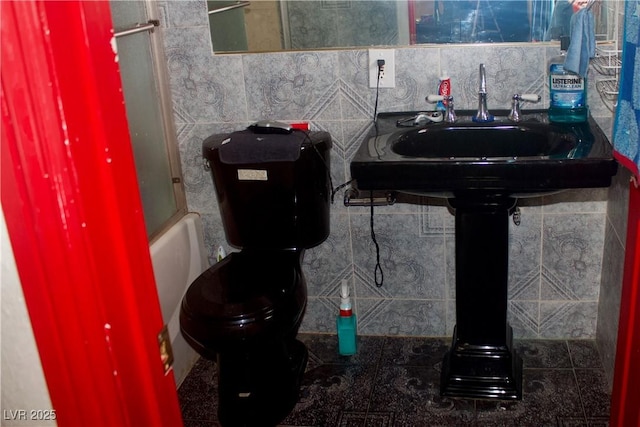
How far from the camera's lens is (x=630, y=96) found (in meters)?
1.38

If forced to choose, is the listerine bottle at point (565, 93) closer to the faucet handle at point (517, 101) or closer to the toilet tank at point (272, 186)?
the faucet handle at point (517, 101)

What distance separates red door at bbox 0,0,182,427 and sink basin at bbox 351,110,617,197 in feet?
3.86

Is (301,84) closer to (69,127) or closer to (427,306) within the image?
(427,306)

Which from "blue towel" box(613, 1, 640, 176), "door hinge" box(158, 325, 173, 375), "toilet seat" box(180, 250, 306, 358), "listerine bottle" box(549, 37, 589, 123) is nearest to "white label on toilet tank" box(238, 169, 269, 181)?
"toilet seat" box(180, 250, 306, 358)

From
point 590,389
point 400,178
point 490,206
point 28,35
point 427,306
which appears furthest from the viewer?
point 427,306

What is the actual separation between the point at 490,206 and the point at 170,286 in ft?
3.53

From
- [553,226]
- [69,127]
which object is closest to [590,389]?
[553,226]

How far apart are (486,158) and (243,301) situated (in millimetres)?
812

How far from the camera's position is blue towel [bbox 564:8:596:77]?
2.02 metres

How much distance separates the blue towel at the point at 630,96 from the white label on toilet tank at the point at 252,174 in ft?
3.64

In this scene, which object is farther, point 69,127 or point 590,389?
point 590,389

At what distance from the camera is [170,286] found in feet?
7.77

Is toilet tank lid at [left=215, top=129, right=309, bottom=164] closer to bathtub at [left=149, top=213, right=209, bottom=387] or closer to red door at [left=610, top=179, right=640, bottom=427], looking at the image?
bathtub at [left=149, top=213, right=209, bottom=387]

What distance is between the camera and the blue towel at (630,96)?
1323 millimetres
